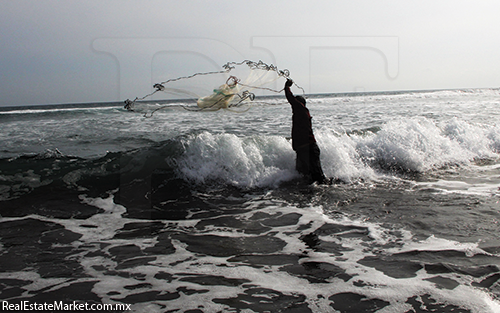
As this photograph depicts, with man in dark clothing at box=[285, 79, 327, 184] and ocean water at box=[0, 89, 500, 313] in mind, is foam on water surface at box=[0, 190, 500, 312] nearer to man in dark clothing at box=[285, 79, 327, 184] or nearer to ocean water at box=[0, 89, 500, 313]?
ocean water at box=[0, 89, 500, 313]

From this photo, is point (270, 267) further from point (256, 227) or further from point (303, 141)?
point (303, 141)

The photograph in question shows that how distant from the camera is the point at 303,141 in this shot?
6.46 meters

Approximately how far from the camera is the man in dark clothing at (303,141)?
6.25 meters

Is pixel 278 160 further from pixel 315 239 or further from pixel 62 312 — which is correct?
pixel 62 312

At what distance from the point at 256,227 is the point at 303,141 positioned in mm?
2420

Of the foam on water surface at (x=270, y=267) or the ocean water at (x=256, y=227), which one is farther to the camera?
Result: the ocean water at (x=256, y=227)

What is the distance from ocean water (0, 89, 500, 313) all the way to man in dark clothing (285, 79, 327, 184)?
334mm

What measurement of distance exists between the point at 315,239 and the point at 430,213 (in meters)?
2.05

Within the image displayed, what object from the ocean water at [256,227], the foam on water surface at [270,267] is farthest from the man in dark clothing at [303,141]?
the foam on water surface at [270,267]

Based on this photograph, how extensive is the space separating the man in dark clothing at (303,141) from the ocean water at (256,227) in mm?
334

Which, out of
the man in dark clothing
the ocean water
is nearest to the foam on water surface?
the ocean water

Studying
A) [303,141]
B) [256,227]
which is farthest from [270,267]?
[303,141]

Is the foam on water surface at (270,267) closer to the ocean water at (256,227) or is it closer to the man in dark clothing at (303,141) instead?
the ocean water at (256,227)

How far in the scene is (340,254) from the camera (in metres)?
3.72
